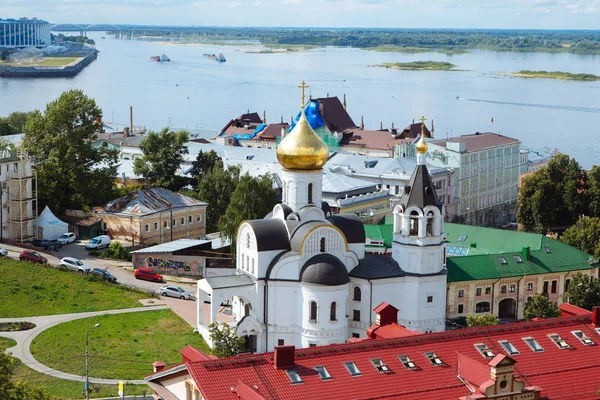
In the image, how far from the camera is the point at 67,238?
1185 inches

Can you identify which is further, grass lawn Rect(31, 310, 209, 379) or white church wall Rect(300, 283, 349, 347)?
white church wall Rect(300, 283, 349, 347)

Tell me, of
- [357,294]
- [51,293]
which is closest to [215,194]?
[51,293]

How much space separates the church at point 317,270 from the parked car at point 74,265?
14.7 ft

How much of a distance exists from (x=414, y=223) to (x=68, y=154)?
549 inches

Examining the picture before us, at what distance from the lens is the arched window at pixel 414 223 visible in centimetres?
2252

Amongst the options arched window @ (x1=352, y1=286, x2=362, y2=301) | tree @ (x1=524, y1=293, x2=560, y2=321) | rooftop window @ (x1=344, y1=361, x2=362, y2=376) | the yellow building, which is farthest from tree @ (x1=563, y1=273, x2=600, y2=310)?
the yellow building

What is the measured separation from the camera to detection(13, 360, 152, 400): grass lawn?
18641 millimetres

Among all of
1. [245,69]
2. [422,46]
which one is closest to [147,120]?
[245,69]

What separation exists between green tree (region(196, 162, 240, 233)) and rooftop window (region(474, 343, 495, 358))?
18222mm

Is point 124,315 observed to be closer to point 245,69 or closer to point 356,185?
point 356,185

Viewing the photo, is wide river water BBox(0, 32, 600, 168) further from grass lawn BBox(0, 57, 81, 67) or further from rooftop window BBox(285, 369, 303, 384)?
rooftop window BBox(285, 369, 303, 384)

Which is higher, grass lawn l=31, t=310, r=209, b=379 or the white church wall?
the white church wall

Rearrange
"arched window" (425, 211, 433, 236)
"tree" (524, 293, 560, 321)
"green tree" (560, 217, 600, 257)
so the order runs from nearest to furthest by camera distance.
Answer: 1. "arched window" (425, 211, 433, 236)
2. "tree" (524, 293, 560, 321)
3. "green tree" (560, 217, 600, 257)

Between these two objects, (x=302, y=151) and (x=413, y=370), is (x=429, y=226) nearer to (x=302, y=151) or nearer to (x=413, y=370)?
(x=302, y=151)
